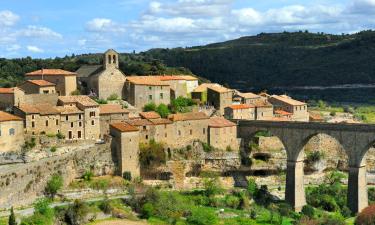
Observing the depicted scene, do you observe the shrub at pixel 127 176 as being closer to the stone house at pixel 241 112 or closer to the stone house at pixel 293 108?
the stone house at pixel 241 112

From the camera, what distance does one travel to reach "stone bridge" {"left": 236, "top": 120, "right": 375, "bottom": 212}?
173ft

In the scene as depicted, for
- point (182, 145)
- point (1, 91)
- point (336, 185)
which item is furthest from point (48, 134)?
point (336, 185)

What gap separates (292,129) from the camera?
2263 inches

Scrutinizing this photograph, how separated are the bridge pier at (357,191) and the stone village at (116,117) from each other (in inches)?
4.1

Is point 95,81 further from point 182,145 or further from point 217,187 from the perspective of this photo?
point 217,187

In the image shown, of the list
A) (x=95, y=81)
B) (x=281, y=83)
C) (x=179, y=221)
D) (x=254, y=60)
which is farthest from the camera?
(x=254, y=60)

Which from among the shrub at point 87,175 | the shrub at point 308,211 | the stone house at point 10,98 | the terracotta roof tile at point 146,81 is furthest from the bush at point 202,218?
the terracotta roof tile at point 146,81

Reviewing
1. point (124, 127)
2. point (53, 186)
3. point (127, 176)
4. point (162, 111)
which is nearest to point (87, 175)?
point (127, 176)

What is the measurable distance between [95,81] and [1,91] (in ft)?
34.8

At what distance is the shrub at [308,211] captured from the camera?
51969 millimetres

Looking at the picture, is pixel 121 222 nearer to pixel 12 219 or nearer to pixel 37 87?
pixel 12 219

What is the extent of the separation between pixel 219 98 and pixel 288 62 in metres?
74.4

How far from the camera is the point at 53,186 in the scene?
4750 centimetres

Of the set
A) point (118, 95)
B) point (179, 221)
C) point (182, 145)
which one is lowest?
point (179, 221)
